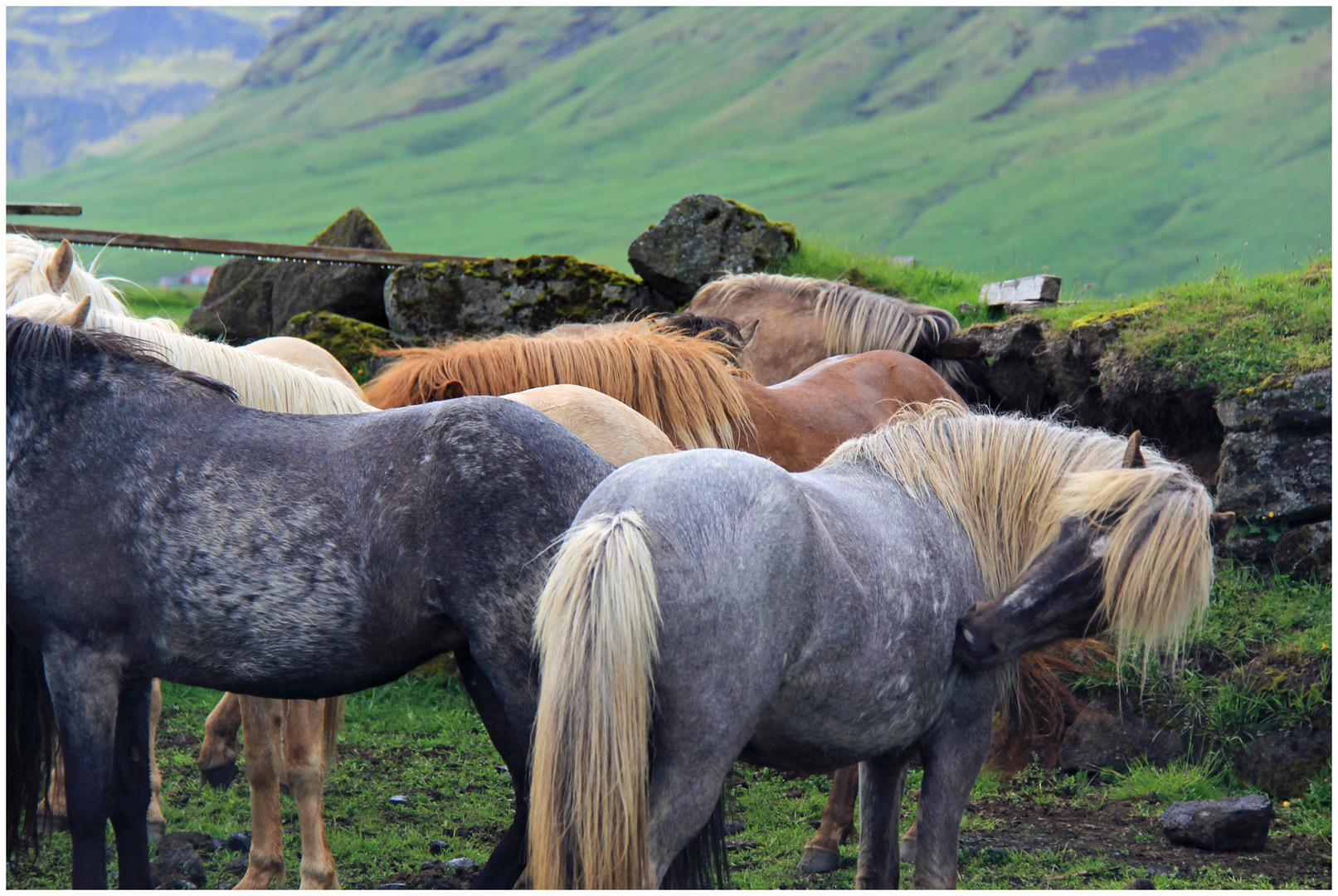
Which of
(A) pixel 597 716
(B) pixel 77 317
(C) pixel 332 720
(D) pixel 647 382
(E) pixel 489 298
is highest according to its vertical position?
(E) pixel 489 298

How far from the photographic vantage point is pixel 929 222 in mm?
77000

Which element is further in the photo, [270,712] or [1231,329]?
[1231,329]

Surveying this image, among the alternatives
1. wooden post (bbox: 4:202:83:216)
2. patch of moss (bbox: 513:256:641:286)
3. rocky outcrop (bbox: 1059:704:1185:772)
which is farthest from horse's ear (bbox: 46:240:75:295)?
rocky outcrop (bbox: 1059:704:1185:772)

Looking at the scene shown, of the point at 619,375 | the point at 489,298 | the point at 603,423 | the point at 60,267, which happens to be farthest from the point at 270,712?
the point at 489,298

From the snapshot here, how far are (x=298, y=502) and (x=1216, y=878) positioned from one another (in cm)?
353

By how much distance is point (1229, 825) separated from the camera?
3.81m

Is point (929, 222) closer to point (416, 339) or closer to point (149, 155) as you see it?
point (416, 339)

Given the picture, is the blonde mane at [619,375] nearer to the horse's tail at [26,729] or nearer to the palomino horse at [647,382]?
the palomino horse at [647,382]

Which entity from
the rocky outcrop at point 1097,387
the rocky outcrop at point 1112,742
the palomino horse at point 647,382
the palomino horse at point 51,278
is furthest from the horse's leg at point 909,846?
the palomino horse at point 51,278

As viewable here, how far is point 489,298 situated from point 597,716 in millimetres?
5986

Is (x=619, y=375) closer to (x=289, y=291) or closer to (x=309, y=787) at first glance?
(x=309, y=787)

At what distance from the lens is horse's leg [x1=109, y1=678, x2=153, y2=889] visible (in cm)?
280

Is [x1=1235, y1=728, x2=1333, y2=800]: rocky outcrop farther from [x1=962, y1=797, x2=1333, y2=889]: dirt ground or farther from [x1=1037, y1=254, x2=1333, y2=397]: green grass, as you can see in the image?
[x1=1037, y1=254, x2=1333, y2=397]: green grass

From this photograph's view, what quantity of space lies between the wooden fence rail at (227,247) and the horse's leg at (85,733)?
5656 millimetres
